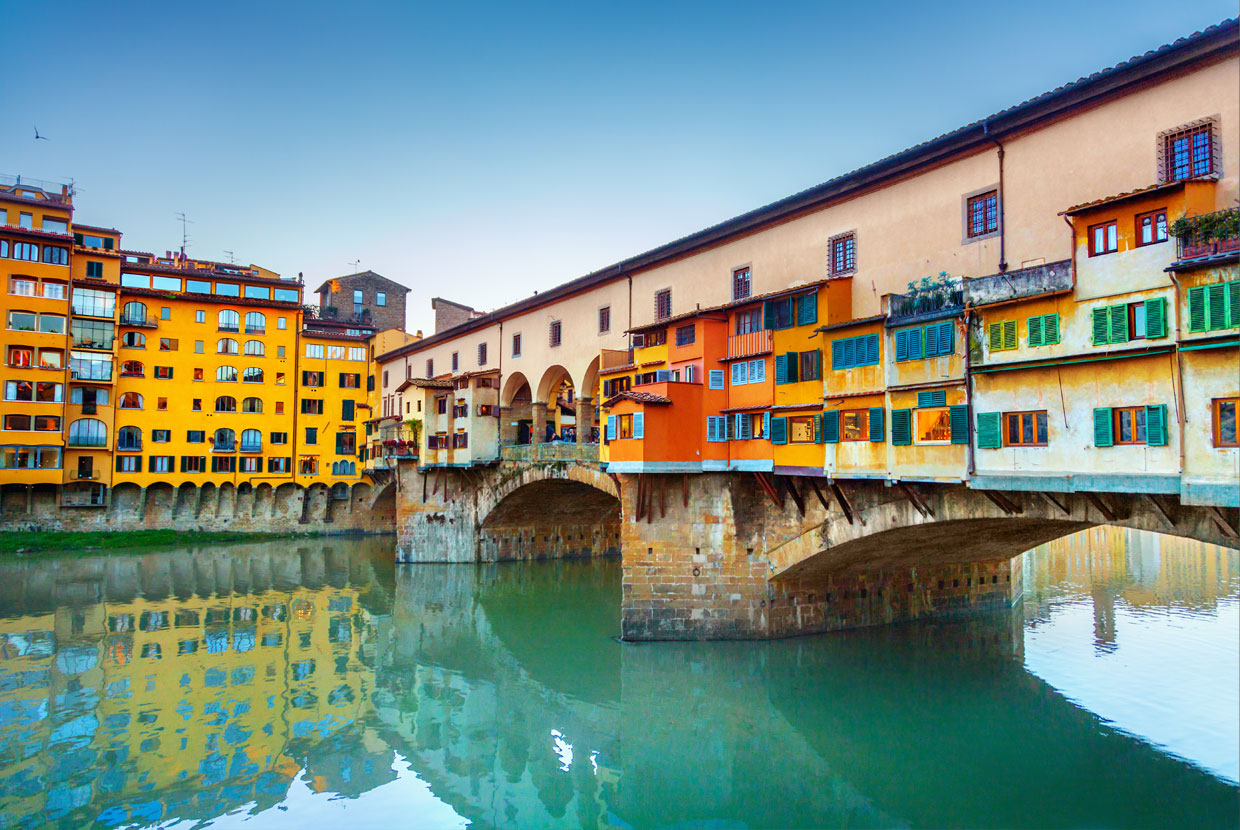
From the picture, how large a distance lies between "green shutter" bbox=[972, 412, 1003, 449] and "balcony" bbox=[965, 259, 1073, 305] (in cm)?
234

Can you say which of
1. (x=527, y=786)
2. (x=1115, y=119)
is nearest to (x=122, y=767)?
(x=527, y=786)

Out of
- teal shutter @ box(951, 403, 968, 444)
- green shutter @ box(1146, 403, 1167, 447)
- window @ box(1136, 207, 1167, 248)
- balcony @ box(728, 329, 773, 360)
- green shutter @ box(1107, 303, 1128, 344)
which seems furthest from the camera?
balcony @ box(728, 329, 773, 360)

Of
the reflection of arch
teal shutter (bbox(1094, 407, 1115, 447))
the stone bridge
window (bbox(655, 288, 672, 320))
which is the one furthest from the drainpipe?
the reflection of arch

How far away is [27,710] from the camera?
19016mm

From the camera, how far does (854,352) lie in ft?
63.5

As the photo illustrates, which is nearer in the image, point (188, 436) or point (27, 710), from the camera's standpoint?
point (27, 710)

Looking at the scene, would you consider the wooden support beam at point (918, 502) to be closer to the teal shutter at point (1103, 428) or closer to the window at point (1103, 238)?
the teal shutter at point (1103, 428)

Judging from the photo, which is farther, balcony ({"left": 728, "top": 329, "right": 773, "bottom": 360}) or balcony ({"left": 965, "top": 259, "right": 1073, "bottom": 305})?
balcony ({"left": 728, "top": 329, "right": 773, "bottom": 360})

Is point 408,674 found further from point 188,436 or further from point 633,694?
point 188,436

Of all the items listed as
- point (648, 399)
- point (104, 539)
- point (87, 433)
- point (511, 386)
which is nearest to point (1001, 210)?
point (648, 399)

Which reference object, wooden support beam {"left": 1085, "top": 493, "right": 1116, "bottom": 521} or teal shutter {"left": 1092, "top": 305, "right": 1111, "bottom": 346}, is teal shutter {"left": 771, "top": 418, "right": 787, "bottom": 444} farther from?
teal shutter {"left": 1092, "top": 305, "right": 1111, "bottom": 346}

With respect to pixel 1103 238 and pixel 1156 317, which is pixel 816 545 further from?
pixel 1103 238

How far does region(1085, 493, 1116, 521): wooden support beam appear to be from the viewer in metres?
15.0

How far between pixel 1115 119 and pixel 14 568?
50.0 m
